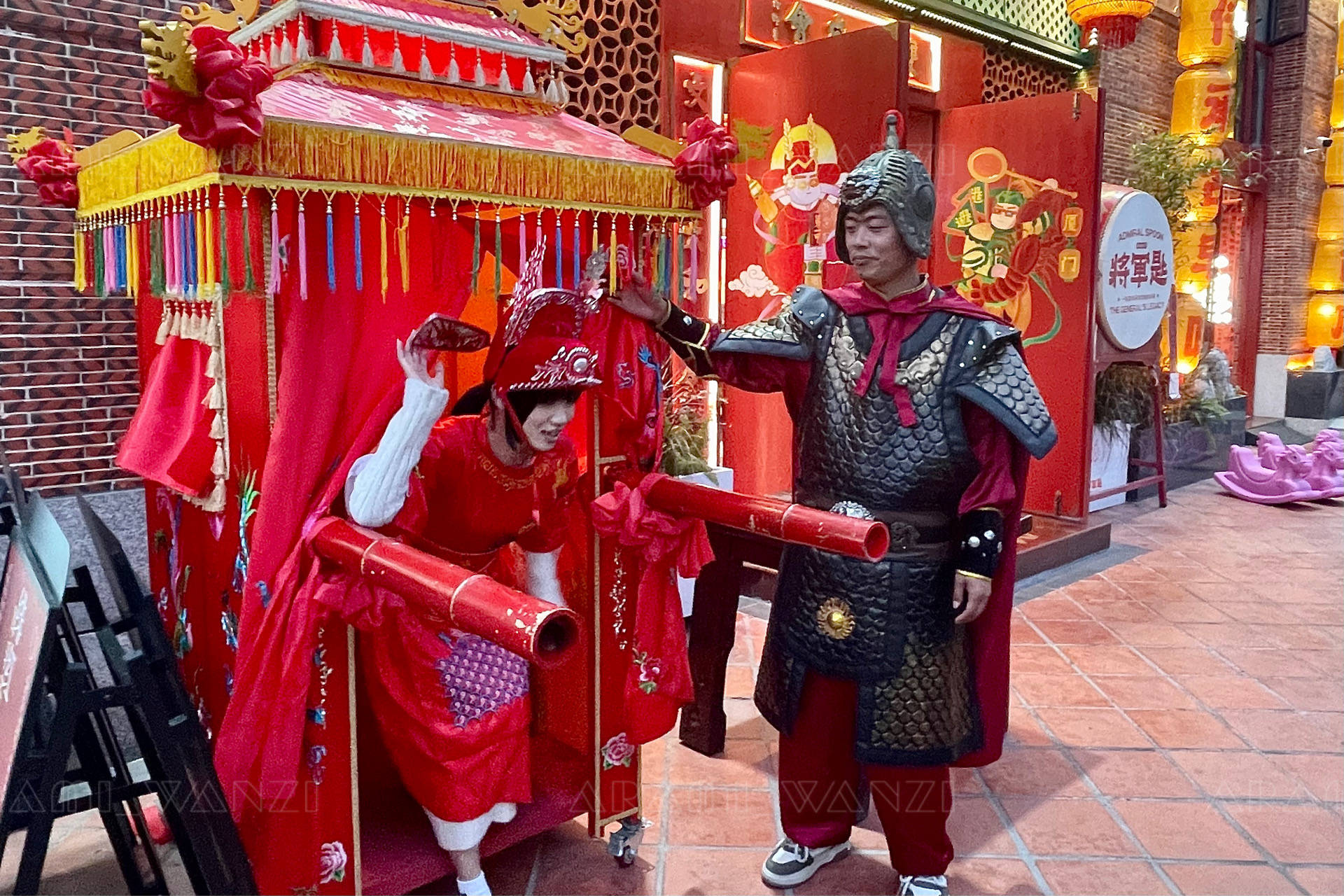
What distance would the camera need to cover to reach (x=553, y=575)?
246 cm

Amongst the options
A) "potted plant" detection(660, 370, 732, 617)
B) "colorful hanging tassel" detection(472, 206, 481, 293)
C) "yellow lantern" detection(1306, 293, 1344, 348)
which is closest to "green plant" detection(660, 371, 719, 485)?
"potted plant" detection(660, 370, 732, 617)

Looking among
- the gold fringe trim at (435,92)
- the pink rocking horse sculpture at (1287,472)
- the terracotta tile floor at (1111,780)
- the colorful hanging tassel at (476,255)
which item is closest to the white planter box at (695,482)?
the terracotta tile floor at (1111,780)

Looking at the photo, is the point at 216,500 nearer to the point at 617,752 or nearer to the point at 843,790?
the point at 617,752

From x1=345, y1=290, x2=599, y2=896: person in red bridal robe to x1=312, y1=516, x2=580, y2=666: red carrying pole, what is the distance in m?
0.09

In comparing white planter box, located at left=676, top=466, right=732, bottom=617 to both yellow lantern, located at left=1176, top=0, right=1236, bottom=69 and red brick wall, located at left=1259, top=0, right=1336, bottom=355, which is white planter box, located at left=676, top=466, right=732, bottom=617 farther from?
red brick wall, located at left=1259, top=0, right=1336, bottom=355

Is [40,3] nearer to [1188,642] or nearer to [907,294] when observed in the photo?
[907,294]

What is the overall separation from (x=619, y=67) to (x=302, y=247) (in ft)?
10.2

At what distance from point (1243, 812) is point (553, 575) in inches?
83.5

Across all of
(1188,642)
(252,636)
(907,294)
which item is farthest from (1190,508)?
(252,636)

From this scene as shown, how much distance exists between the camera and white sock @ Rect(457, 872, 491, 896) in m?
2.28

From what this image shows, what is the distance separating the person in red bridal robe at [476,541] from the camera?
205 cm

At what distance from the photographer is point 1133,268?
21.0 ft

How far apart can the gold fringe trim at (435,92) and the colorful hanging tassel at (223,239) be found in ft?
1.41

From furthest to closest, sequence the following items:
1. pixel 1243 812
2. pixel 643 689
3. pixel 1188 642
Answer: pixel 1188 642 → pixel 1243 812 → pixel 643 689
